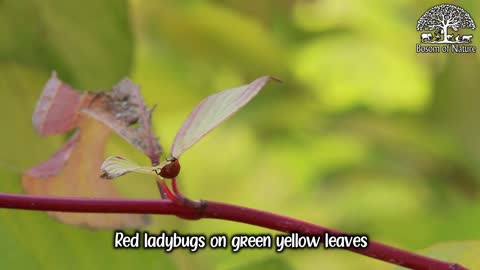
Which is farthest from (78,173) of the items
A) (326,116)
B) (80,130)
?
(326,116)

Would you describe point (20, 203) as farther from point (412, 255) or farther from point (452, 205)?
point (452, 205)

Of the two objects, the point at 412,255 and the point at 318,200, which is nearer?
the point at 412,255

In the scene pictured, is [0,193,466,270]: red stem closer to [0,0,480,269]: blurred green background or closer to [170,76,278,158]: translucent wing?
[170,76,278,158]: translucent wing

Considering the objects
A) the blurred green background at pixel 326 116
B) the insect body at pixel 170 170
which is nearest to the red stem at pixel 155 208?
the insect body at pixel 170 170

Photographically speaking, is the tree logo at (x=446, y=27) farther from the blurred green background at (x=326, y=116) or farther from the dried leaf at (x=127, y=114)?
the dried leaf at (x=127, y=114)

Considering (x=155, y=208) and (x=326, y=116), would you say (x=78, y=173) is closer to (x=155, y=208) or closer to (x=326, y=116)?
Result: (x=155, y=208)

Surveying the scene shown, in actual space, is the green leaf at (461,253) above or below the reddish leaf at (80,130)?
below

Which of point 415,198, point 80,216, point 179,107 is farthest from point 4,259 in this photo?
point 415,198
